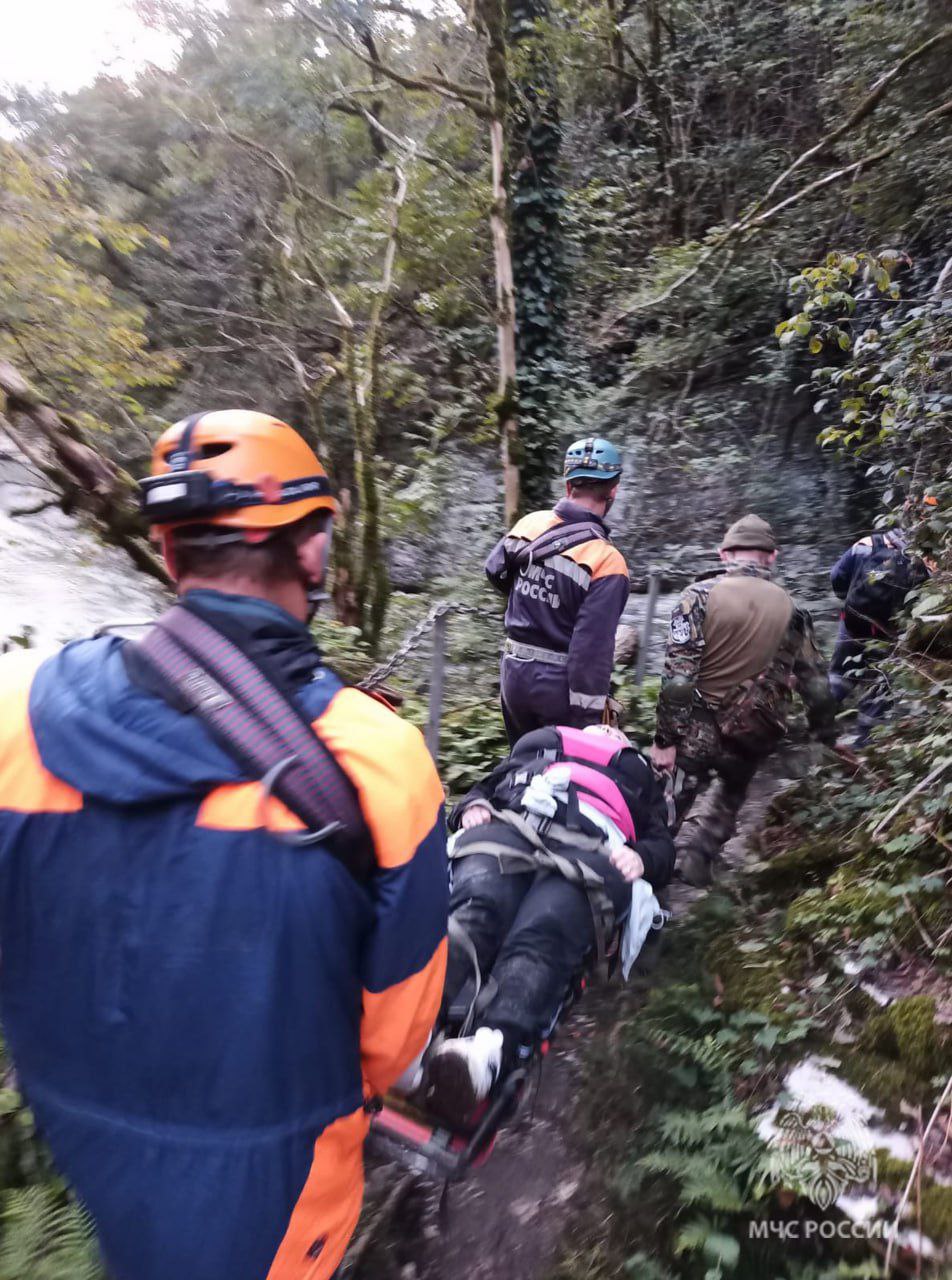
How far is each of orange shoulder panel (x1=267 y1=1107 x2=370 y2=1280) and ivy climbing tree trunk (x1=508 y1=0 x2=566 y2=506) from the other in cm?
732

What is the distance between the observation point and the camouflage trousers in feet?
14.5

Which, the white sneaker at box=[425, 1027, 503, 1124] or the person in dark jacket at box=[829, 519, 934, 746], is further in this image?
the person in dark jacket at box=[829, 519, 934, 746]

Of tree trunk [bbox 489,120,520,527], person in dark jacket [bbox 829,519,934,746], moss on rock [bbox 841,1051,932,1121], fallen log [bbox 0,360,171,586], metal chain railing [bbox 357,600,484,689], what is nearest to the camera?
moss on rock [bbox 841,1051,932,1121]

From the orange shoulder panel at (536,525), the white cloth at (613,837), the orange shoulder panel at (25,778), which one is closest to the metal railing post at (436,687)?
the orange shoulder panel at (536,525)

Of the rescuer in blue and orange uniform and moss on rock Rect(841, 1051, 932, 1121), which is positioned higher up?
the rescuer in blue and orange uniform

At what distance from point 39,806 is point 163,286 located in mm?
15907

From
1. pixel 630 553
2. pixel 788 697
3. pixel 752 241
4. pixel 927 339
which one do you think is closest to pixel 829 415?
pixel 752 241

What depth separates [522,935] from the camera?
276 cm

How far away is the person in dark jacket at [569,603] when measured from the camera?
4.02 metres

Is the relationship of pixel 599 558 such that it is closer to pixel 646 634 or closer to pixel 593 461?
pixel 593 461

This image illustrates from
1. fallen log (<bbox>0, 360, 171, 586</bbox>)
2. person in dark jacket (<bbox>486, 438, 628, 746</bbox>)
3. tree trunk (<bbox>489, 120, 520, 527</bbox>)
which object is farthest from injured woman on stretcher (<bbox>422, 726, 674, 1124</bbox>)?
tree trunk (<bbox>489, 120, 520, 527</bbox>)

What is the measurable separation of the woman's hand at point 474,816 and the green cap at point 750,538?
2.23 metres

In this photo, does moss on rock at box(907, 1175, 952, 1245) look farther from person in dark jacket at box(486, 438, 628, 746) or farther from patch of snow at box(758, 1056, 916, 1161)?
person in dark jacket at box(486, 438, 628, 746)

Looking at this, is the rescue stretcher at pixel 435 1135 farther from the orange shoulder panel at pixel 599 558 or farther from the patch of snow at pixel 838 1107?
the orange shoulder panel at pixel 599 558
